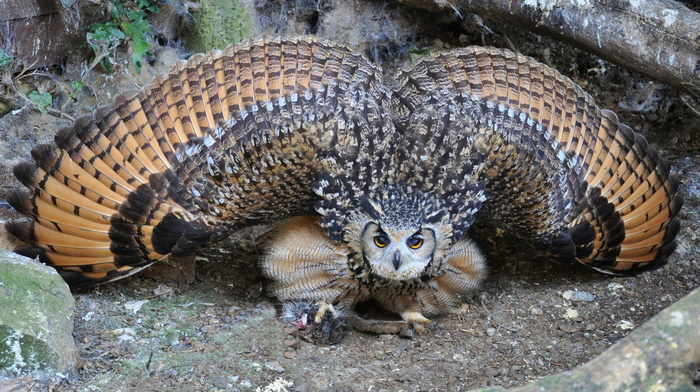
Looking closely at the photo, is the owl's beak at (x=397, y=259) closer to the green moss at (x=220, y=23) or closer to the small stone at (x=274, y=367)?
the small stone at (x=274, y=367)

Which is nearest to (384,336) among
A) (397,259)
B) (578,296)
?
(397,259)

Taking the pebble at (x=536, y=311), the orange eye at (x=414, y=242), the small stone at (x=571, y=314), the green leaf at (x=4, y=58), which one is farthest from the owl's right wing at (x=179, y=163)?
the small stone at (x=571, y=314)

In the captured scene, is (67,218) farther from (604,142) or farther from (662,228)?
(662,228)

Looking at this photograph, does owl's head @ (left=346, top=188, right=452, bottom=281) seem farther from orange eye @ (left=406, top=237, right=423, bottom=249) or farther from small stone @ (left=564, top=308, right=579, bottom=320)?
small stone @ (left=564, top=308, right=579, bottom=320)

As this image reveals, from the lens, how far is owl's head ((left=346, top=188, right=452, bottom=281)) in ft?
13.2

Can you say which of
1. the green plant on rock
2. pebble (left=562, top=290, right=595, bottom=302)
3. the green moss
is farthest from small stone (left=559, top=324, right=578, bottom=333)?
the green plant on rock

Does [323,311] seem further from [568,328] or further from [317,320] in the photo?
[568,328]

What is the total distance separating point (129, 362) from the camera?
3.87m

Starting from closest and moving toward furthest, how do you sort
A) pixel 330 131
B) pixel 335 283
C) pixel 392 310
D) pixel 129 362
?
pixel 129 362
pixel 330 131
pixel 335 283
pixel 392 310

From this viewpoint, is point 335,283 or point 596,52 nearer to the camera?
point 335,283

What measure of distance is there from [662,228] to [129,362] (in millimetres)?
3134

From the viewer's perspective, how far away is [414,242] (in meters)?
4.09

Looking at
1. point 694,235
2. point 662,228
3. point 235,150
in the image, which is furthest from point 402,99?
point 694,235

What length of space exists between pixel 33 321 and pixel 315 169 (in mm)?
1556
